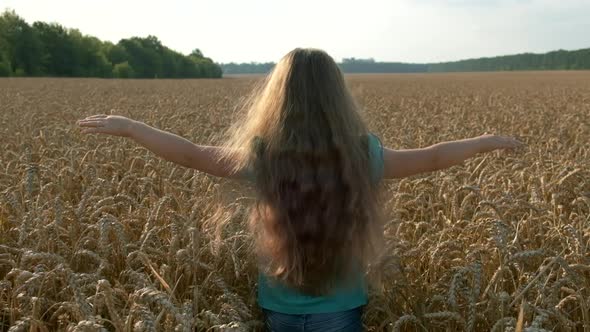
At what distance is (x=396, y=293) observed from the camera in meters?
2.71

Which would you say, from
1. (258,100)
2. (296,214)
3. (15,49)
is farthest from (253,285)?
(15,49)

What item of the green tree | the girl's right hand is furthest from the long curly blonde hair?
the green tree

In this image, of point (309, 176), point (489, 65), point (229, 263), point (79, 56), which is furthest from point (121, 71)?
point (489, 65)

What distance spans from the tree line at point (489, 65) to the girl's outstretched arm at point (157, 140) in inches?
4490

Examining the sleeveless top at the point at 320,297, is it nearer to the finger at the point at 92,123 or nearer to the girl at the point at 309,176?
the girl at the point at 309,176

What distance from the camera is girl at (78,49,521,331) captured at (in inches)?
92.0

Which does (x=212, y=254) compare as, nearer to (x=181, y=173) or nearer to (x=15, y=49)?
(x=181, y=173)

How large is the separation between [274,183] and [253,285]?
2.53 feet

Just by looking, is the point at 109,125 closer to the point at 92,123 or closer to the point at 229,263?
the point at 92,123

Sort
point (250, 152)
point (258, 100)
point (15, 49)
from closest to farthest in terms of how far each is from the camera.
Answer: point (250, 152) < point (258, 100) < point (15, 49)

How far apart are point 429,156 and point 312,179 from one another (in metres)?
0.61

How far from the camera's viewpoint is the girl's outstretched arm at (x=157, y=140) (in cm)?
252

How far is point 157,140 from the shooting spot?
256 cm

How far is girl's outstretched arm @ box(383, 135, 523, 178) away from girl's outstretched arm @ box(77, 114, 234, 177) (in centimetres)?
72
